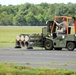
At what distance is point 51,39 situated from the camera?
37.1 m

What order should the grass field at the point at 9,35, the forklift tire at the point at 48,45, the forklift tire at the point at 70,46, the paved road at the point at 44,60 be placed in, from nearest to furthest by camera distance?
the paved road at the point at 44,60, the forklift tire at the point at 70,46, the forklift tire at the point at 48,45, the grass field at the point at 9,35

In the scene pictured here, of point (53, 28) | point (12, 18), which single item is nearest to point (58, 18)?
point (53, 28)

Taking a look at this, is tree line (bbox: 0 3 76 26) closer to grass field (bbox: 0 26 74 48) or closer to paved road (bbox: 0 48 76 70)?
grass field (bbox: 0 26 74 48)

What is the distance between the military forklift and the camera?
3634 cm

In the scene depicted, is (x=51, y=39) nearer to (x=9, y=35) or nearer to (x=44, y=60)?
(x=44, y=60)

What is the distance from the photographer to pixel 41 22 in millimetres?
140250

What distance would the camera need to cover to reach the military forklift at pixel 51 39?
36344 millimetres

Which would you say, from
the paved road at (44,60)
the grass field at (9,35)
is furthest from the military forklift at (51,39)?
the grass field at (9,35)

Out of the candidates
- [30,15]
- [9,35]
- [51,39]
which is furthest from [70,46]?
[30,15]

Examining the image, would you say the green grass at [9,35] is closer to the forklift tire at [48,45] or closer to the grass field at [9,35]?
the grass field at [9,35]

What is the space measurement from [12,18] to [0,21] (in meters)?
4.24

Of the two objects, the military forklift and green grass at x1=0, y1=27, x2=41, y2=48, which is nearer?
the military forklift

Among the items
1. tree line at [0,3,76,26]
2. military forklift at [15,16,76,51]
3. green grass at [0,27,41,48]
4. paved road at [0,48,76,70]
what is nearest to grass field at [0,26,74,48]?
green grass at [0,27,41,48]

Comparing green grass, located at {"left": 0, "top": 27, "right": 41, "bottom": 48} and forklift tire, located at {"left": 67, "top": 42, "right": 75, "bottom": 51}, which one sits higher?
forklift tire, located at {"left": 67, "top": 42, "right": 75, "bottom": 51}
